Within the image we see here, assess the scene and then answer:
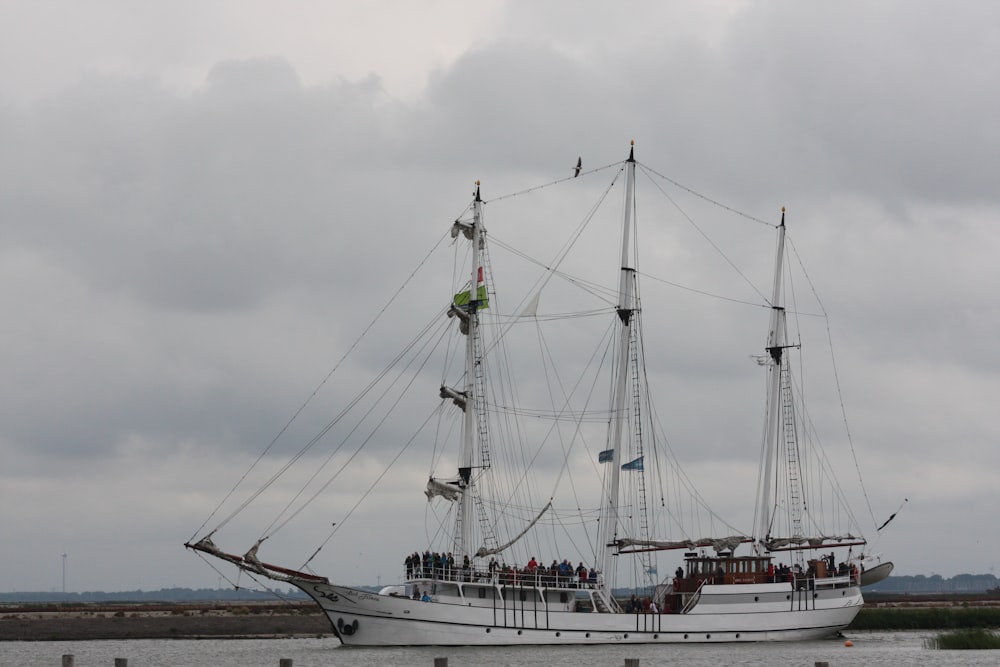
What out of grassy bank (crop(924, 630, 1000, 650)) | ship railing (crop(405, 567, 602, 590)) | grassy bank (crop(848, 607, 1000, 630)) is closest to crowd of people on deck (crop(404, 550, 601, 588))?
ship railing (crop(405, 567, 602, 590))

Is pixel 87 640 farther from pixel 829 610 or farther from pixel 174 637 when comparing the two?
pixel 829 610

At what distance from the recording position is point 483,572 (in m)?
73.1

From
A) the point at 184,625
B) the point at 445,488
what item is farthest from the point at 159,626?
the point at 445,488

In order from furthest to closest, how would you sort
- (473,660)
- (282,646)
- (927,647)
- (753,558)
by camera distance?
(753,558) < (282,646) < (927,647) < (473,660)

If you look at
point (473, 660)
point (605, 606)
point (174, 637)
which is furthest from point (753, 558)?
point (174, 637)

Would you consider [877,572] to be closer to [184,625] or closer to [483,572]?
[483,572]

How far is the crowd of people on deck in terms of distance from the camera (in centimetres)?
7256

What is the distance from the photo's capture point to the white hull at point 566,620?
71000 mm

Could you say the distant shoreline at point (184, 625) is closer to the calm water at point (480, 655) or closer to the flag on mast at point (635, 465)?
the calm water at point (480, 655)

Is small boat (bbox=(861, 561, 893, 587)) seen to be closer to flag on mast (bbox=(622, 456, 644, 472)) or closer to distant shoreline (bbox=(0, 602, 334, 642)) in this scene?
flag on mast (bbox=(622, 456, 644, 472))

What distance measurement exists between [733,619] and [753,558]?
14.7 ft

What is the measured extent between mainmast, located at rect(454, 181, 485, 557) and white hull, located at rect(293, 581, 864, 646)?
14.2 ft

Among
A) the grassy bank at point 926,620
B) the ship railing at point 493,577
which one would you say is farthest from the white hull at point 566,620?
the grassy bank at point 926,620

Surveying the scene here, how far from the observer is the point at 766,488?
86.6m
